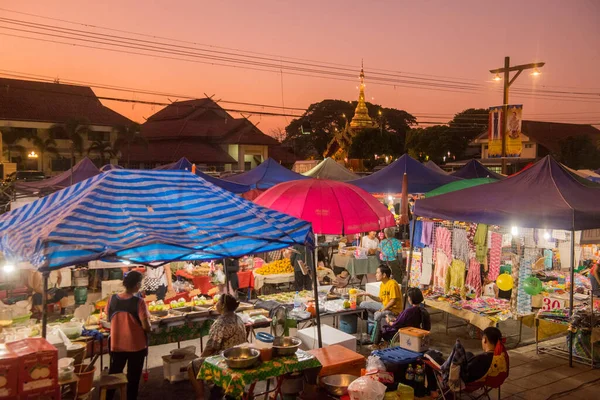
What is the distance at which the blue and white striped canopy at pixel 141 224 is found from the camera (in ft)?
15.3

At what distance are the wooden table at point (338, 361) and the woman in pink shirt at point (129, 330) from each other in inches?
80.8

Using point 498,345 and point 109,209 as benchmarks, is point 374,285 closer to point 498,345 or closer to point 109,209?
point 498,345

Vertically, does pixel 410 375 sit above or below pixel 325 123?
below

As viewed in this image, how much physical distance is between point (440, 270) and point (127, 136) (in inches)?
1218

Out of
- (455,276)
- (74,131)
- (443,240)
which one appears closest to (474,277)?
(455,276)

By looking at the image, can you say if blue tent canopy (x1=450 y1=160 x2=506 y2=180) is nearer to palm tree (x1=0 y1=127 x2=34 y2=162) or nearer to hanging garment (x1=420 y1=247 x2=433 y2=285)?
hanging garment (x1=420 y1=247 x2=433 y2=285)

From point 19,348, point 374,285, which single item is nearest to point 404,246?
point 374,285

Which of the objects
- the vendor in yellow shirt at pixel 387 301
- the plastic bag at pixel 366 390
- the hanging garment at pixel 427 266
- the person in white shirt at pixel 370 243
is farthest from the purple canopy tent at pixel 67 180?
the plastic bag at pixel 366 390

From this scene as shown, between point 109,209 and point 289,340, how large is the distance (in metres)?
2.35

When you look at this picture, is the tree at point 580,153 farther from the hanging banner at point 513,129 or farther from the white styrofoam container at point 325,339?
the white styrofoam container at point 325,339

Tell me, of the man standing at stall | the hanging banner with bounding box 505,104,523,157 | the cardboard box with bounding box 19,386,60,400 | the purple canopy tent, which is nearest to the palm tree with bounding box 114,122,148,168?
the purple canopy tent

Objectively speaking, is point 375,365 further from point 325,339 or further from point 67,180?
point 67,180

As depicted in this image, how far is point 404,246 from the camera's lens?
14.6 metres

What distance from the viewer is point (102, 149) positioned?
3625 cm
